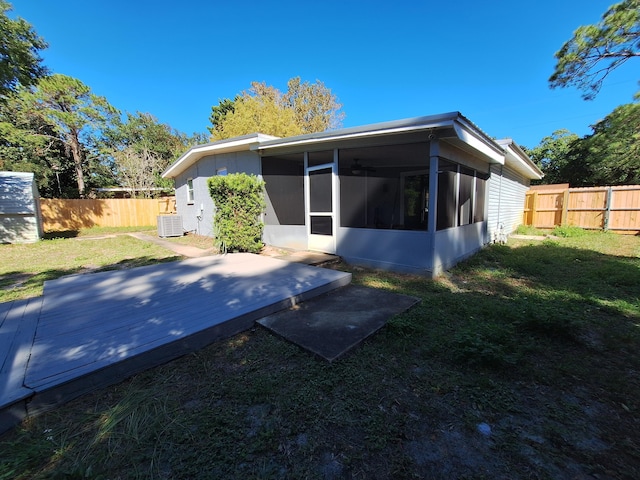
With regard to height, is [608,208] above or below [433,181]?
below

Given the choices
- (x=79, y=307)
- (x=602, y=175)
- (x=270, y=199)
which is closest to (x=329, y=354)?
(x=79, y=307)

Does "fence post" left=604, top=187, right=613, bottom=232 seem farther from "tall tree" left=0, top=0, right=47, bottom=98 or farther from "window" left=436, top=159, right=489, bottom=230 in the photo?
"tall tree" left=0, top=0, right=47, bottom=98

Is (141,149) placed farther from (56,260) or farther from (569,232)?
(569,232)

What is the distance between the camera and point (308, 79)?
2141 centimetres

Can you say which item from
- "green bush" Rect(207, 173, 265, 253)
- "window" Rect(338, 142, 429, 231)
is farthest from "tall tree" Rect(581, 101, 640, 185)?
"green bush" Rect(207, 173, 265, 253)

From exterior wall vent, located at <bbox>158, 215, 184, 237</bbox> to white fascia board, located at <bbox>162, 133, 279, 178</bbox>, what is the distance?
2.16 metres

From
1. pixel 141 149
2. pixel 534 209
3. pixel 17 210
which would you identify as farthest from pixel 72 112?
pixel 534 209

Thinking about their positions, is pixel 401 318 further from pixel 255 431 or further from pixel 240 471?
pixel 240 471

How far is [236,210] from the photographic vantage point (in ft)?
22.2

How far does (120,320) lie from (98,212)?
1716 centimetres

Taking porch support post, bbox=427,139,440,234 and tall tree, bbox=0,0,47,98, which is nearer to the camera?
porch support post, bbox=427,139,440,234

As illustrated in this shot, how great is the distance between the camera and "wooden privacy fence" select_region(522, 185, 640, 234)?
1086 cm

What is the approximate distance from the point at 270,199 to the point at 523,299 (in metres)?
5.81

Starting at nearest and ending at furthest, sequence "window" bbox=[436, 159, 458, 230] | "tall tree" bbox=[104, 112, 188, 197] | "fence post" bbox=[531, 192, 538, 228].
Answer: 1. "window" bbox=[436, 159, 458, 230]
2. "fence post" bbox=[531, 192, 538, 228]
3. "tall tree" bbox=[104, 112, 188, 197]
